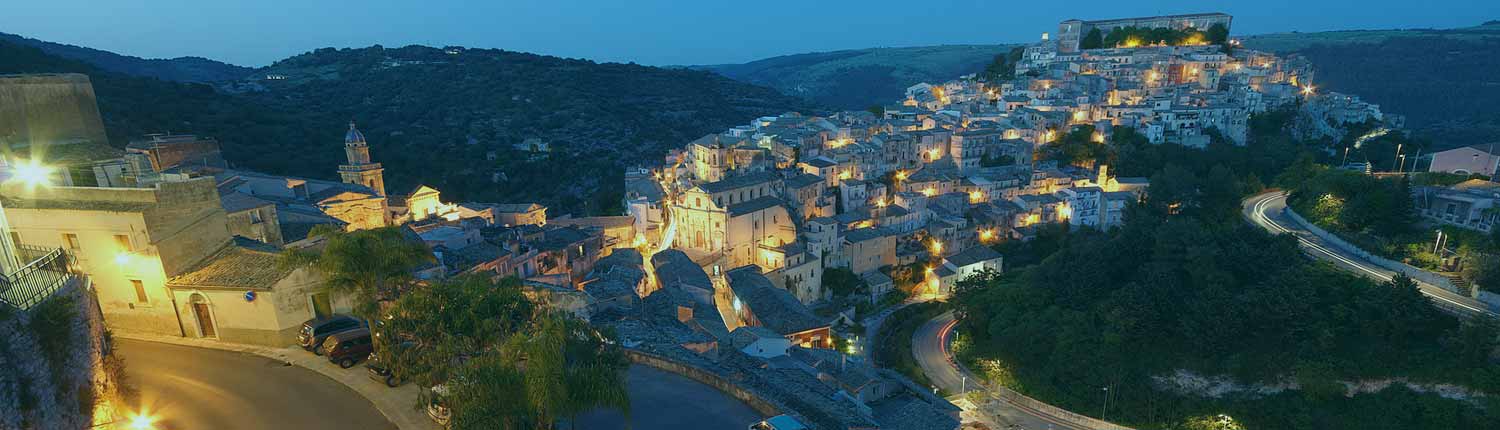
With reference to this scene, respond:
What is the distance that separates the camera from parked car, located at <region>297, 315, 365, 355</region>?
46.5 ft

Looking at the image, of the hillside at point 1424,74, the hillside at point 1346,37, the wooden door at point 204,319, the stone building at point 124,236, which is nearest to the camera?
the stone building at point 124,236

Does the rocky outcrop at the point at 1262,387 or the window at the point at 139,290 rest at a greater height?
the window at the point at 139,290

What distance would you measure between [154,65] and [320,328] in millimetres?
116657

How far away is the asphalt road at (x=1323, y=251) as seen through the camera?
85.8 feet

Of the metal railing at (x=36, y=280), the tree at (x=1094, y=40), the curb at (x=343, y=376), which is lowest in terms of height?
the curb at (x=343, y=376)

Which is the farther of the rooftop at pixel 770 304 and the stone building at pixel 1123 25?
the stone building at pixel 1123 25

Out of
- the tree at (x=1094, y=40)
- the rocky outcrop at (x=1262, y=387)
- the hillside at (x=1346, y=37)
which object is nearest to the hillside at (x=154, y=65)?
the rocky outcrop at (x=1262, y=387)

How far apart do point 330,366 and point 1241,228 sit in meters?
35.4

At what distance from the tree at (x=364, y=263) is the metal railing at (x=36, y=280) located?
3718 millimetres

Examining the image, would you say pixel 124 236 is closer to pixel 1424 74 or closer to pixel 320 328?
pixel 320 328

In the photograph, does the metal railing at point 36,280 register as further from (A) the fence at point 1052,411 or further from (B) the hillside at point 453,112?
(B) the hillside at point 453,112

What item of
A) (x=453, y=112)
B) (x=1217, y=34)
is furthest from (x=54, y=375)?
(x=1217, y=34)

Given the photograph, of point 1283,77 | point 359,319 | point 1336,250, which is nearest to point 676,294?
point 359,319

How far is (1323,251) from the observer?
3294 cm
